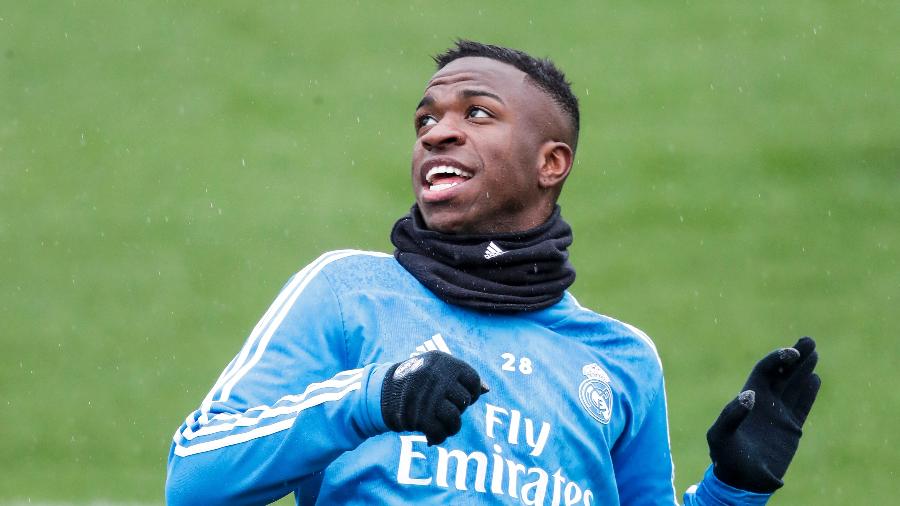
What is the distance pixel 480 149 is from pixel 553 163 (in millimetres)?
254

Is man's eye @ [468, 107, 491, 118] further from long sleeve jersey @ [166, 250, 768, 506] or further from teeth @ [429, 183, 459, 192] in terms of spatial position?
long sleeve jersey @ [166, 250, 768, 506]

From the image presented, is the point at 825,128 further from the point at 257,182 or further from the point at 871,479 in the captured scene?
the point at 257,182

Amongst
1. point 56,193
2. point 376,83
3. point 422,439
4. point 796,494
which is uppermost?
point 376,83

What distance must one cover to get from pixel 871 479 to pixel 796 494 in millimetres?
407

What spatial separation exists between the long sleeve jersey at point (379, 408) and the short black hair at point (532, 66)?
46 cm

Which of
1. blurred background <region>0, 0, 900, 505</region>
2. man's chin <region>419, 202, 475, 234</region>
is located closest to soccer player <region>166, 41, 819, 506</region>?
man's chin <region>419, 202, 475, 234</region>

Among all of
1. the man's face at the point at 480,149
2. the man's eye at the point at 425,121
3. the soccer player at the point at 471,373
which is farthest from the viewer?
the man's eye at the point at 425,121

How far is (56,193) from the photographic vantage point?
7980mm

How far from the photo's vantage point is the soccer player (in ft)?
8.09

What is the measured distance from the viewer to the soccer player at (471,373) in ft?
8.09

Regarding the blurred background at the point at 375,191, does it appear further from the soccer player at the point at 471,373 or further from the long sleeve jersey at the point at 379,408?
the long sleeve jersey at the point at 379,408

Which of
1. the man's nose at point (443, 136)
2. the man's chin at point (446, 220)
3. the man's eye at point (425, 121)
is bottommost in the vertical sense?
the man's chin at point (446, 220)

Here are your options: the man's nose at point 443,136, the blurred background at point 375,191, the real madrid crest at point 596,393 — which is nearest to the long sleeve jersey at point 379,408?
the real madrid crest at point 596,393

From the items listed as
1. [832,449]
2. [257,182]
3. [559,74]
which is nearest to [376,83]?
[257,182]
